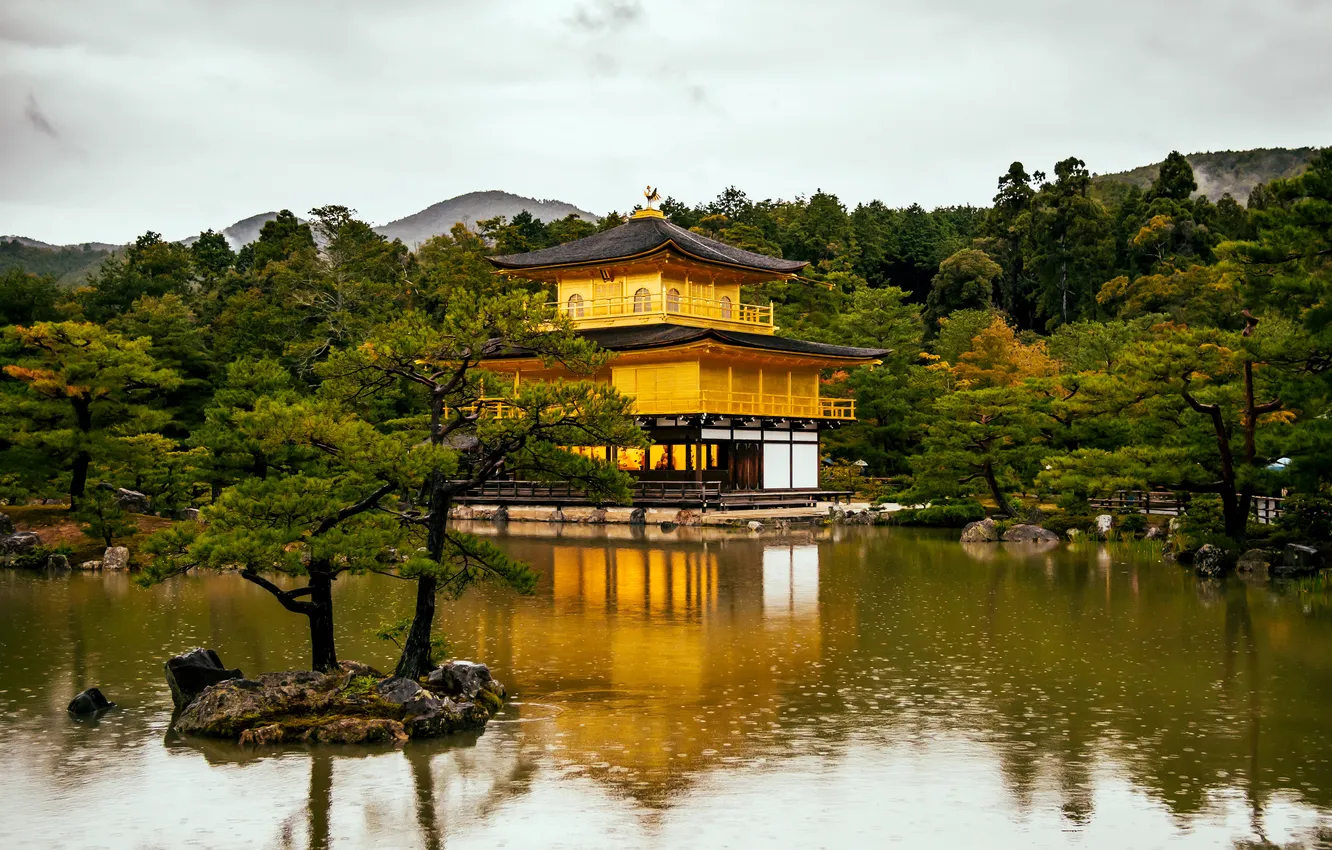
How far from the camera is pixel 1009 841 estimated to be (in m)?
8.27

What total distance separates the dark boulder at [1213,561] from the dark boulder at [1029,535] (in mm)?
7942

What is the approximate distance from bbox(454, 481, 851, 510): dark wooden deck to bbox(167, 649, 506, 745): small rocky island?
2393 cm

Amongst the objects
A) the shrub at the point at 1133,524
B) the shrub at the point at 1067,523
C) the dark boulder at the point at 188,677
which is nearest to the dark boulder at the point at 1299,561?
the shrub at the point at 1133,524

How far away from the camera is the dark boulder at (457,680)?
12.0 m

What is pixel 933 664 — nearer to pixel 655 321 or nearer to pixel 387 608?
pixel 387 608

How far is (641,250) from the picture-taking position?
40.9 metres

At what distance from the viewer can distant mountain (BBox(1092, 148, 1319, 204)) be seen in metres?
107

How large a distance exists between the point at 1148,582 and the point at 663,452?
20548 mm

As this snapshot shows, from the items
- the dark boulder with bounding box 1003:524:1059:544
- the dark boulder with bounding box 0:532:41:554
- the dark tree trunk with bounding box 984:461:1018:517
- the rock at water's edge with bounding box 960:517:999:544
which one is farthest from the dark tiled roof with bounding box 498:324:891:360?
the dark boulder with bounding box 0:532:41:554

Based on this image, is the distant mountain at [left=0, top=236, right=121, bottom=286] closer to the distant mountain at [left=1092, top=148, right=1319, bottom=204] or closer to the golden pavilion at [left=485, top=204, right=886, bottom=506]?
the golden pavilion at [left=485, top=204, right=886, bottom=506]

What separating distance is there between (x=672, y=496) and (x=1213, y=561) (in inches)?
707

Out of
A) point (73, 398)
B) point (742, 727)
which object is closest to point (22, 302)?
point (73, 398)

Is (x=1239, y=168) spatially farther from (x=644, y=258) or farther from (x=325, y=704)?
(x=325, y=704)

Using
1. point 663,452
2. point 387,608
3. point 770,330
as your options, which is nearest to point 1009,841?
point 387,608
